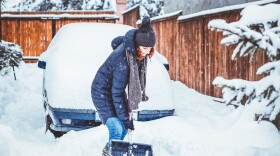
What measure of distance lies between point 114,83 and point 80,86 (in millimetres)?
1579

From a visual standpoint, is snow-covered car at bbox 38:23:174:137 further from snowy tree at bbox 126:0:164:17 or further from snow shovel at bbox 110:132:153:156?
snowy tree at bbox 126:0:164:17

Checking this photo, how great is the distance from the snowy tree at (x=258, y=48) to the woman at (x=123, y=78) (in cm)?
63

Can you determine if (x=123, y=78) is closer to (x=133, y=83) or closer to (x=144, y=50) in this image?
(x=133, y=83)

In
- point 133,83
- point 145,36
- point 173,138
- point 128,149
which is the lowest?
point 173,138

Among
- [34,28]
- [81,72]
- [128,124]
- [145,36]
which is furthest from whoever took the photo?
[34,28]

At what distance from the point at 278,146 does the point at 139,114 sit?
1.78 meters

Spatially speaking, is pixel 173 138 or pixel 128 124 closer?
pixel 128 124

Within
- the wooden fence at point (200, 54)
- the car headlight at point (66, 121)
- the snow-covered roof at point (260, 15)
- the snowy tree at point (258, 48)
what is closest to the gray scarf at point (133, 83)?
the snowy tree at point (258, 48)

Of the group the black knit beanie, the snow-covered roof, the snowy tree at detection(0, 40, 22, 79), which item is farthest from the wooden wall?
the snowy tree at detection(0, 40, 22, 79)

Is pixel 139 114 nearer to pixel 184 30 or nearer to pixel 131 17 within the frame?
pixel 184 30

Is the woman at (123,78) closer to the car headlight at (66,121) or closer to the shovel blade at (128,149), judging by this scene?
the shovel blade at (128,149)

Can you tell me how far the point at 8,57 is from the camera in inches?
345

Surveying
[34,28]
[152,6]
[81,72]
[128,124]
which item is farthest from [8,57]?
[152,6]

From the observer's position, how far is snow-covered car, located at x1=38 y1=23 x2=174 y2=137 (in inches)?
180
